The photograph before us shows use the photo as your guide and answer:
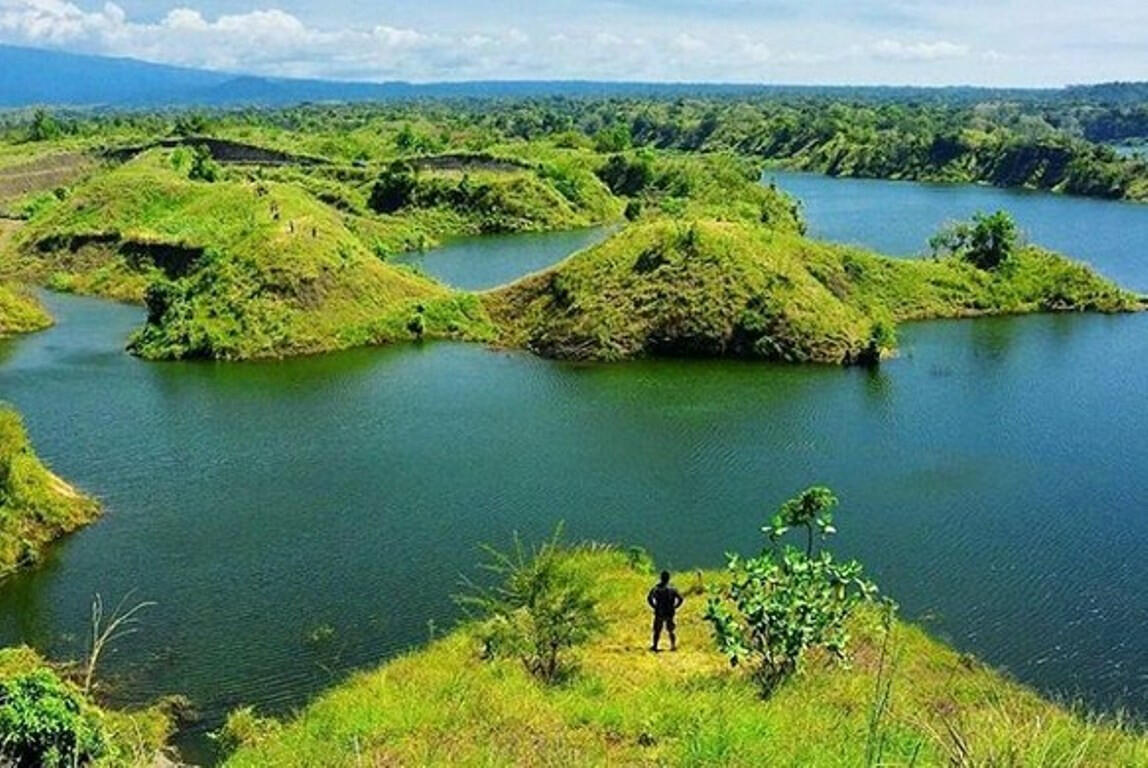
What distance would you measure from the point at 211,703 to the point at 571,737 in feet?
32.8

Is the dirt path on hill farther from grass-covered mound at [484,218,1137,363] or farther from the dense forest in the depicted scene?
grass-covered mound at [484,218,1137,363]

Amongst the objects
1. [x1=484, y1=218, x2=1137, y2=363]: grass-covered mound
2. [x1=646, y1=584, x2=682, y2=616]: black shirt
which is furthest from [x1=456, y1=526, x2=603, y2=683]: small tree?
[x1=484, y1=218, x2=1137, y2=363]: grass-covered mound

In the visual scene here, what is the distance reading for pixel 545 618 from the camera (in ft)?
55.5

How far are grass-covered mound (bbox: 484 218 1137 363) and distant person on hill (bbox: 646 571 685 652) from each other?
25551mm

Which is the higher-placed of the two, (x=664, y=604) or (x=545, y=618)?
(x=545, y=618)

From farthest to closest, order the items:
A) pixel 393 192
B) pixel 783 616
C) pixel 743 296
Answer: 1. pixel 393 192
2. pixel 743 296
3. pixel 783 616

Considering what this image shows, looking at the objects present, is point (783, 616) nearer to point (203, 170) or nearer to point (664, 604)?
point (664, 604)

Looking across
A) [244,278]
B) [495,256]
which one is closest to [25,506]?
[244,278]

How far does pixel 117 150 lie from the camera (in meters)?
91.1

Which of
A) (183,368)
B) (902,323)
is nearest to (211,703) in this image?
(183,368)

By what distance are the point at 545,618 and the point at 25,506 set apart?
1563 centimetres

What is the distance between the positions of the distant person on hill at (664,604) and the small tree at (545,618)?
1.31 m

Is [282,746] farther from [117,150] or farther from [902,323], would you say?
[117,150]

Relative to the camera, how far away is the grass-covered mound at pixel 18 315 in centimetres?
4956
